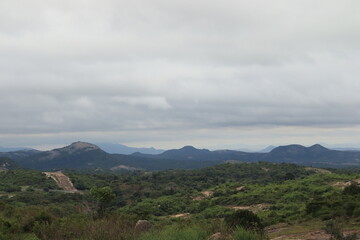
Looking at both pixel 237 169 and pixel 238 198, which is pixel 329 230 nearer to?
pixel 238 198

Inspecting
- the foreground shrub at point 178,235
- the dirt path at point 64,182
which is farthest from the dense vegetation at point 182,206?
the dirt path at point 64,182

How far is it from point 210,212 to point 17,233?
105 feet

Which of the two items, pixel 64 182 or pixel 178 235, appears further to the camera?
pixel 64 182

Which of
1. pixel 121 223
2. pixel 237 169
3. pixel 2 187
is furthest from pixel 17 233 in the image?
pixel 237 169

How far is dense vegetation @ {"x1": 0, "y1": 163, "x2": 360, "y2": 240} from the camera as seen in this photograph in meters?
12.4

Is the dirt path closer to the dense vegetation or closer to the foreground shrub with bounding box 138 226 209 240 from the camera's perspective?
the dense vegetation

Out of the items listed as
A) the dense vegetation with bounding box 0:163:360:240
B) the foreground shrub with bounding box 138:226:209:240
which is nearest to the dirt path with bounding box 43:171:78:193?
the dense vegetation with bounding box 0:163:360:240

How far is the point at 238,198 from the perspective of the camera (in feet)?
185

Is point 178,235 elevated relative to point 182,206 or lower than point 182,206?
elevated

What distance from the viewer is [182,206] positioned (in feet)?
187

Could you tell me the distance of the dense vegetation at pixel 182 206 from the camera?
1241 cm

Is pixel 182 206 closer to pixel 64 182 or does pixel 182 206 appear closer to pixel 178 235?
pixel 178 235

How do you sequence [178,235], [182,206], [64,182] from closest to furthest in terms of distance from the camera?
[178,235] < [182,206] < [64,182]

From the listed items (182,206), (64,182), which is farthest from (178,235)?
(64,182)
